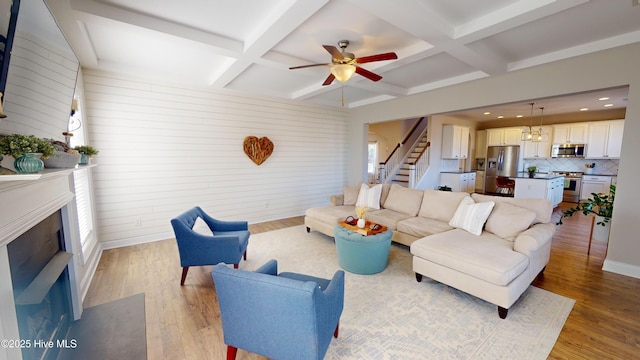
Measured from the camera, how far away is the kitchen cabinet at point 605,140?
682 cm

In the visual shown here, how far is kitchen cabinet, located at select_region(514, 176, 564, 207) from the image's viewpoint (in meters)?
6.23

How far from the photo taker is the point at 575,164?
789 centimetres

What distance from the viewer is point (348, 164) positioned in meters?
7.11

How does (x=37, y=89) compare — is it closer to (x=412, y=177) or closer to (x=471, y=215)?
(x=471, y=215)

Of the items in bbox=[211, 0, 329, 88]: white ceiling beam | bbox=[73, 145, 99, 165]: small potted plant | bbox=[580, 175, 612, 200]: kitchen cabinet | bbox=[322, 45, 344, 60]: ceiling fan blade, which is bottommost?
bbox=[580, 175, 612, 200]: kitchen cabinet

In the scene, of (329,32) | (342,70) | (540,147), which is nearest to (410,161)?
(540,147)

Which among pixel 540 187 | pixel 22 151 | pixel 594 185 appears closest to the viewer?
pixel 22 151

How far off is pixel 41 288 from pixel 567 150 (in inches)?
442

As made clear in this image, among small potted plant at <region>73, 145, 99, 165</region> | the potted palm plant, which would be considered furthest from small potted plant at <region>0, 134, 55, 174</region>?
the potted palm plant

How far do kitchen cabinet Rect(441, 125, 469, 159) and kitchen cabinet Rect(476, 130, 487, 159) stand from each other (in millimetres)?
Answer: 1864

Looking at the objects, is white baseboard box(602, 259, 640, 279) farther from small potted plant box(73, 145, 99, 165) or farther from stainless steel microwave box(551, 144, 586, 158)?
small potted plant box(73, 145, 99, 165)

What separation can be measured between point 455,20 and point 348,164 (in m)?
4.71

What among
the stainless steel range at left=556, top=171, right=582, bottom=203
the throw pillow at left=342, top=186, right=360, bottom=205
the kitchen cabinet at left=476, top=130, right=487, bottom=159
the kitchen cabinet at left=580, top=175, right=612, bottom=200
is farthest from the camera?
the kitchen cabinet at left=476, top=130, right=487, bottom=159

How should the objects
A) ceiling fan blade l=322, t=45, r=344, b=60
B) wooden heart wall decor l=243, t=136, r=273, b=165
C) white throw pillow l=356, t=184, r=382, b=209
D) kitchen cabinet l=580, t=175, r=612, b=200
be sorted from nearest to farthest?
1. ceiling fan blade l=322, t=45, r=344, b=60
2. white throw pillow l=356, t=184, r=382, b=209
3. wooden heart wall decor l=243, t=136, r=273, b=165
4. kitchen cabinet l=580, t=175, r=612, b=200
